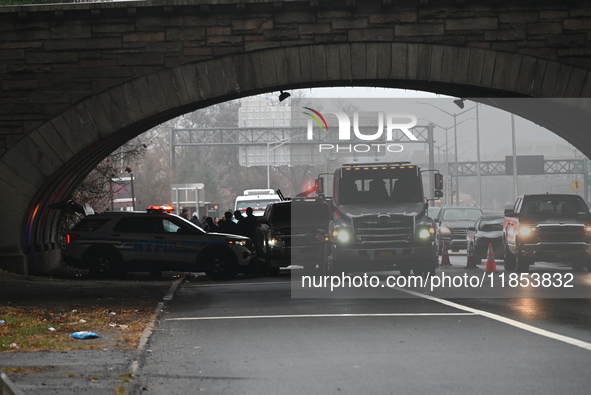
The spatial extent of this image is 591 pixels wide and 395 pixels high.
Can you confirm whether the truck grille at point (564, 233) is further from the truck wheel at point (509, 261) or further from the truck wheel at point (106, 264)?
the truck wheel at point (106, 264)

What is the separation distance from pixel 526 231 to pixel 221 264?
298 inches

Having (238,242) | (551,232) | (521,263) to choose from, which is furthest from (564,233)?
(238,242)

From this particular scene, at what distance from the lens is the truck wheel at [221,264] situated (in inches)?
1078

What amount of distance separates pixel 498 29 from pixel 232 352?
14.1 m

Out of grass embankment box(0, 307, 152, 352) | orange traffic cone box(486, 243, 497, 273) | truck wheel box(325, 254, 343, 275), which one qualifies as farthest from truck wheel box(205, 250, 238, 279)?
grass embankment box(0, 307, 152, 352)

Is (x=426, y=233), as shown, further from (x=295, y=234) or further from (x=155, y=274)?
(x=155, y=274)

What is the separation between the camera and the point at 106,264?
90.3 feet

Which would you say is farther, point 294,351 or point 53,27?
point 53,27

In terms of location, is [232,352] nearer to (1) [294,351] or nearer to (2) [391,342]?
(1) [294,351]

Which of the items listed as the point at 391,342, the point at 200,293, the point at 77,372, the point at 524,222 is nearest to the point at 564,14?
the point at 524,222

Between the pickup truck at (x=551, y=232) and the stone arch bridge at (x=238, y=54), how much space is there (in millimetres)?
3702

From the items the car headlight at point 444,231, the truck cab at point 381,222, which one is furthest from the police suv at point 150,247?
the car headlight at point 444,231

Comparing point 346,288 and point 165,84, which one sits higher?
point 165,84

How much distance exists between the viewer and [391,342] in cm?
1256
